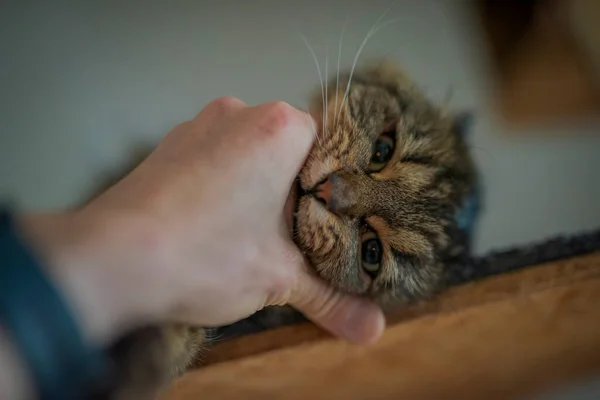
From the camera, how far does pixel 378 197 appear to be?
3.44 ft

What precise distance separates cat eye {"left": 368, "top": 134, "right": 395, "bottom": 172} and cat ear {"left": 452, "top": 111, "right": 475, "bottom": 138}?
21 cm

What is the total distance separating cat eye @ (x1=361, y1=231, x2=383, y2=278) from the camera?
3.56 feet

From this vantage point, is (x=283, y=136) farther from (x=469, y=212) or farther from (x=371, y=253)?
(x=469, y=212)

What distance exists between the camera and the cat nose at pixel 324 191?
1.00m

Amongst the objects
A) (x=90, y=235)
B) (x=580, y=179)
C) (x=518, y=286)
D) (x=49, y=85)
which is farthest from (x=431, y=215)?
(x=49, y=85)

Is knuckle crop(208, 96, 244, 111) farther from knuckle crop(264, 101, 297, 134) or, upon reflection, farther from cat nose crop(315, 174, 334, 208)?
cat nose crop(315, 174, 334, 208)

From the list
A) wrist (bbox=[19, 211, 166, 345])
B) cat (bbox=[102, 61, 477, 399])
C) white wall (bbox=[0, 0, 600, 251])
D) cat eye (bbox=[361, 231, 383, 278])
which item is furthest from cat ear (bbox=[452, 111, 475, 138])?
wrist (bbox=[19, 211, 166, 345])

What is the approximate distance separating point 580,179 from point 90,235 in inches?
54.8

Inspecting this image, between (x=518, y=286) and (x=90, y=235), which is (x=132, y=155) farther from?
(x=518, y=286)

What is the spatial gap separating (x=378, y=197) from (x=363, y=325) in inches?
8.9

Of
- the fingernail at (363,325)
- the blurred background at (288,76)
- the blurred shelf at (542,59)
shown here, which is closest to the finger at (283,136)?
the fingernail at (363,325)

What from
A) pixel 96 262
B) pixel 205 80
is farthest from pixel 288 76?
pixel 96 262

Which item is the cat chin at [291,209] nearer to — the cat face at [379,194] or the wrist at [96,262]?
the cat face at [379,194]

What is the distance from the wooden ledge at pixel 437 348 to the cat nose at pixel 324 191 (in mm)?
243
